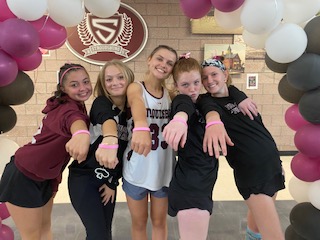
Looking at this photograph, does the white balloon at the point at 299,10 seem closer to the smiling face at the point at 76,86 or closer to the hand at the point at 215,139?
the hand at the point at 215,139

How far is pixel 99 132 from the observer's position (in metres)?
1.73

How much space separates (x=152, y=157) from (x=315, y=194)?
88 cm

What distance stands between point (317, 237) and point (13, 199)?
1.60 m

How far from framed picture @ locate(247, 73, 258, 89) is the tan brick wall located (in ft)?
0.22

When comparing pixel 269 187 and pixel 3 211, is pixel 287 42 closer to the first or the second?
pixel 269 187

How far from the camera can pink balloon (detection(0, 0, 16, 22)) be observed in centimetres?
145

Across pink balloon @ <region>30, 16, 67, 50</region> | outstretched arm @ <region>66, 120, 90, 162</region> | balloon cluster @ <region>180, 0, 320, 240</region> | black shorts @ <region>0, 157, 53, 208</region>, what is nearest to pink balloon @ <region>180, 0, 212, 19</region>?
balloon cluster @ <region>180, 0, 320, 240</region>

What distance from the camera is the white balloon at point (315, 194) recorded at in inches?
60.0

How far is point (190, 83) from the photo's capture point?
1.64m

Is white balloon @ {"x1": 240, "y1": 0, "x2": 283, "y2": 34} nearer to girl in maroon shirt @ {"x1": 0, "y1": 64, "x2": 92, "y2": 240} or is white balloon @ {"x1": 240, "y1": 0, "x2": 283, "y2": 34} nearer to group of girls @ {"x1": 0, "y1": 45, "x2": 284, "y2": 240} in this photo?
group of girls @ {"x1": 0, "y1": 45, "x2": 284, "y2": 240}

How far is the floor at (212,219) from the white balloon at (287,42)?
1.64 m

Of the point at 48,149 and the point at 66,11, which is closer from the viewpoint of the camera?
the point at 66,11

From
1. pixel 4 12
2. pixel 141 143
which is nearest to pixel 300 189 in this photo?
pixel 141 143

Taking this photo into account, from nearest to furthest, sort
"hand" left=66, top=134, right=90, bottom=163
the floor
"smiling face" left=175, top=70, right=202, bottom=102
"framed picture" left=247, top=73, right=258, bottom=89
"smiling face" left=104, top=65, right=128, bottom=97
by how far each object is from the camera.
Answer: "hand" left=66, top=134, right=90, bottom=163 → "smiling face" left=175, top=70, right=202, bottom=102 → "smiling face" left=104, top=65, right=128, bottom=97 → the floor → "framed picture" left=247, top=73, right=258, bottom=89
